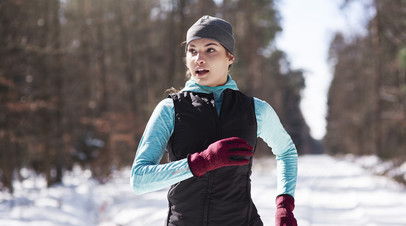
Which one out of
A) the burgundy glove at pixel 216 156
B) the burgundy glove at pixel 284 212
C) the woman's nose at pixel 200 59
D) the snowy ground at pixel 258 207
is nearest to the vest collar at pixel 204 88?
the woman's nose at pixel 200 59

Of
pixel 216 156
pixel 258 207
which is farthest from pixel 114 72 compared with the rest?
pixel 216 156

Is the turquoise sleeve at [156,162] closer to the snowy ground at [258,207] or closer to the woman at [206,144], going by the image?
the woman at [206,144]

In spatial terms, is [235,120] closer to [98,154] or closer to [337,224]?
[337,224]

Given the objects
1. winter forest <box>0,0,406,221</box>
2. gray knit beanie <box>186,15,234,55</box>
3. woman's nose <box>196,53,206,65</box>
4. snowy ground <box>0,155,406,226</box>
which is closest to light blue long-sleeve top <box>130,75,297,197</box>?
woman's nose <box>196,53,206,65</box>

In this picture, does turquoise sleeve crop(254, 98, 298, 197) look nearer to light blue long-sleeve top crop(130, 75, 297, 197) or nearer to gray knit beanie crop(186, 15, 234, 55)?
light blue long-sleeve top crop(130, 75, 297, 197)

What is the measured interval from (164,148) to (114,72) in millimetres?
33724

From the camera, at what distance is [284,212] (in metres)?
2.24

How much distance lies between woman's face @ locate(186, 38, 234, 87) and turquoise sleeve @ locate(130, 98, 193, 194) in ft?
0.73

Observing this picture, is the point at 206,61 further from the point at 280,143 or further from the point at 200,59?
the point at 280,143

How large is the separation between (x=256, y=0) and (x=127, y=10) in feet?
30.5

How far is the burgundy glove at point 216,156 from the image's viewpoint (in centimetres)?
188

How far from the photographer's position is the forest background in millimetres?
12672

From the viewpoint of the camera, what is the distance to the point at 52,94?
15.3 m

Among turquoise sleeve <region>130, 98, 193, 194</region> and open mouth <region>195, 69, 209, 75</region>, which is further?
open mouth <region>195, 69, 209, 75</region>
